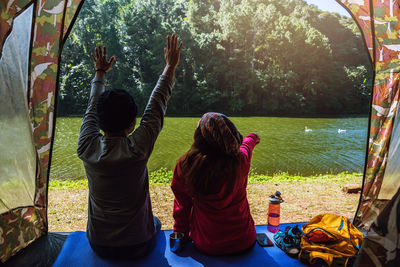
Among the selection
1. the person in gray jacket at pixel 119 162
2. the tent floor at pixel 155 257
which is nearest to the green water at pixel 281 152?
the tent floor at pixel 155 257

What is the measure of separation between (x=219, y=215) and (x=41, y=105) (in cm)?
151

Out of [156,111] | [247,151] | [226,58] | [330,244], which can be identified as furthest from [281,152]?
[226,58]

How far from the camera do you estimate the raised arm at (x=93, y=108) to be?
1.41 meters

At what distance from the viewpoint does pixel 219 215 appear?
1585 millimetres

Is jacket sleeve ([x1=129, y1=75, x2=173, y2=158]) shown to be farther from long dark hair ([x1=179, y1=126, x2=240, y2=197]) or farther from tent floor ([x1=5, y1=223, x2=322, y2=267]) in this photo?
tent floor ([x1=5, y1=223, x2=322, y2=267])

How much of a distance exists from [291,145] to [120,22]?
1593cm

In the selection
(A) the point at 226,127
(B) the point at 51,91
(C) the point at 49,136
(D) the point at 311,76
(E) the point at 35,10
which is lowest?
(C) the point at 49,136

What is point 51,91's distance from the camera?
2.07 metres

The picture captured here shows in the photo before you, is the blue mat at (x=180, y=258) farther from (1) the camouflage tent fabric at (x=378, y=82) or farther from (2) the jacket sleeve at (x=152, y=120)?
(1) the camouflage tent fabric at (x=378, y=82)

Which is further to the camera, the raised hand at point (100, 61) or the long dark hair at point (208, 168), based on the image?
the raised hand at point (100, 61)

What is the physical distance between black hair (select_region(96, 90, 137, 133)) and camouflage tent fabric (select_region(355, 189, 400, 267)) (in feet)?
3.76

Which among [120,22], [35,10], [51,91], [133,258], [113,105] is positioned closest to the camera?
[113,105]

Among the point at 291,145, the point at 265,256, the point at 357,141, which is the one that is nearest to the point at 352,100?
the point at 357,141

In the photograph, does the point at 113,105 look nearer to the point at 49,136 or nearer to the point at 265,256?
the point at 49,136
